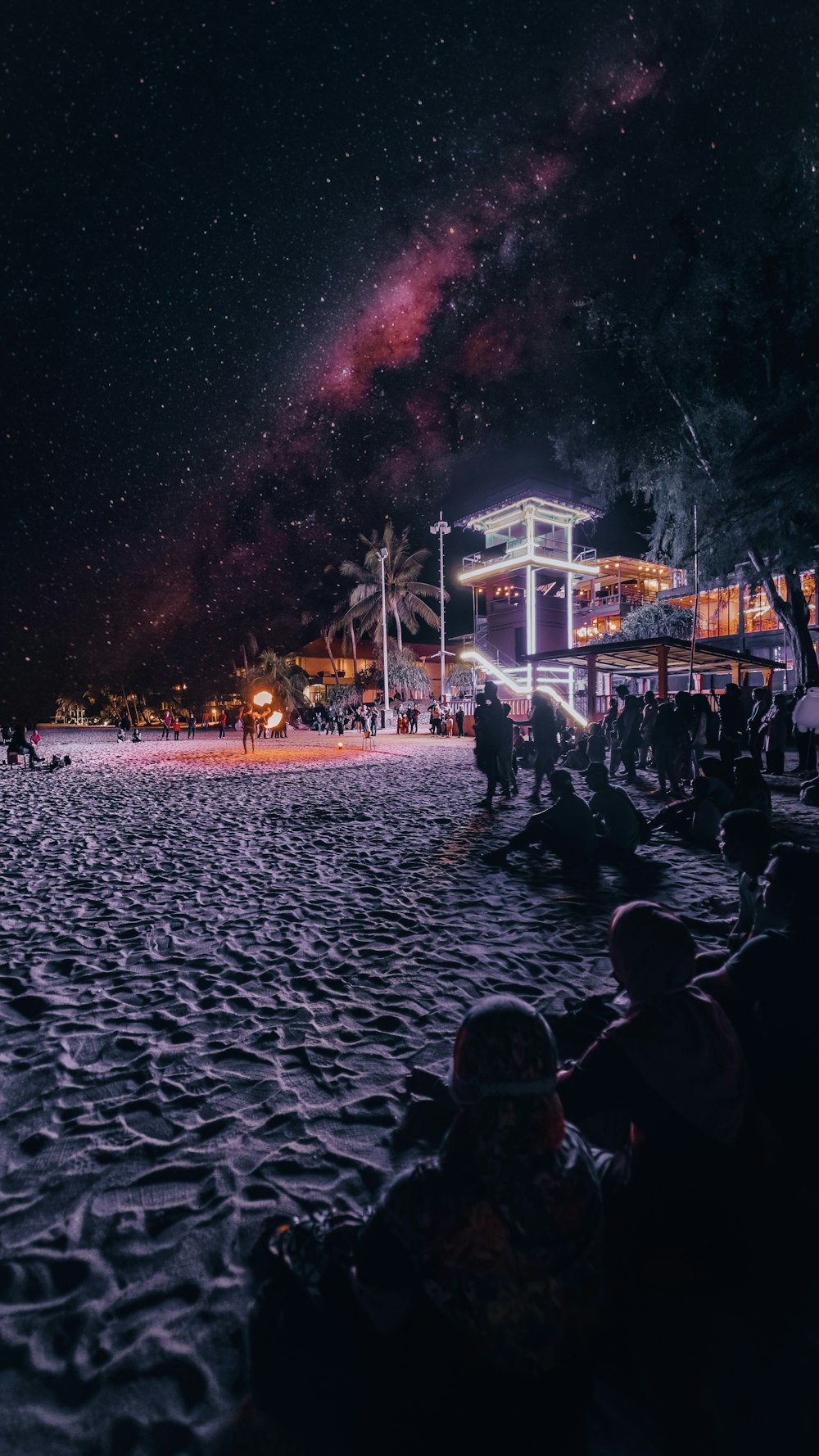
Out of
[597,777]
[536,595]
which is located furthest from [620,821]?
[536,595]

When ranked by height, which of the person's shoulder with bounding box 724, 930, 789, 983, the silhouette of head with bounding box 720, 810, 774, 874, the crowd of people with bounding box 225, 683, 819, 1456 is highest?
the silhouette of head with bounding box 720, 810, 774, 874

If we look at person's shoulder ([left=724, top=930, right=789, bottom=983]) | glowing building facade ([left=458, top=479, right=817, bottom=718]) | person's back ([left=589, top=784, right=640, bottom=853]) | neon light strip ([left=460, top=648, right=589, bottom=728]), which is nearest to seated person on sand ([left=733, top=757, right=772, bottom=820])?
person's back ([left=589, top=784, right=640, bottom=853])

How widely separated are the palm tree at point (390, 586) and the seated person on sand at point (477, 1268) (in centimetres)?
5059

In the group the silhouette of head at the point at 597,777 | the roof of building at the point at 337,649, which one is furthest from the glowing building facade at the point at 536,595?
the roof of building at the point at 337,649

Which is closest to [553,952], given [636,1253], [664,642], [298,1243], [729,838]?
[729,838]

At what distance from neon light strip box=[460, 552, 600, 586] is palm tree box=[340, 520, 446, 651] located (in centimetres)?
1095

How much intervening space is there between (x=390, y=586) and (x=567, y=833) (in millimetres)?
47035

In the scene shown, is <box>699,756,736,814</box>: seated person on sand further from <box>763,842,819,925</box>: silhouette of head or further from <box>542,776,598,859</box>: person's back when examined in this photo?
<box>763,842,819,925</box>: silhouette of head

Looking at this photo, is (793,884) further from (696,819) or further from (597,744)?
(597,744)

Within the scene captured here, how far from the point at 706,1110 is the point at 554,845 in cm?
557

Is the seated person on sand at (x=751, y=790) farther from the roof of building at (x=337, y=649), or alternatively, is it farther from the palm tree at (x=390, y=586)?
the roof of building at (x=337, y=649)

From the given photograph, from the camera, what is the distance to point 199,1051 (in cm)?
369

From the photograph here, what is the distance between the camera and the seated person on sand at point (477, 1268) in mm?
1574

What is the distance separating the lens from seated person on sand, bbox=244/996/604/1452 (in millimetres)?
1574
